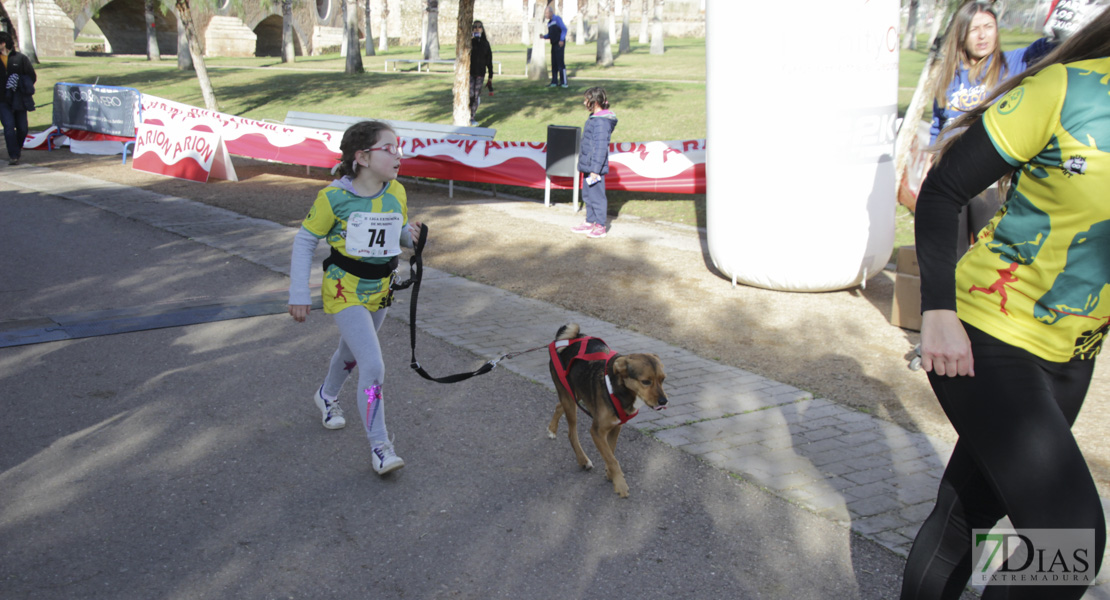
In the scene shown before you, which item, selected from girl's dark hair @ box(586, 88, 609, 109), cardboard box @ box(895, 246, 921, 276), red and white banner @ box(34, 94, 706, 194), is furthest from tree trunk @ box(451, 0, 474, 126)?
cardboard box @ box(895, 246, 921, 276)

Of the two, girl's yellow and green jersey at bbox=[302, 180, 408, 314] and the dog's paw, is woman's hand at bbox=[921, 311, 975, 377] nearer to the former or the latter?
the dog's paw

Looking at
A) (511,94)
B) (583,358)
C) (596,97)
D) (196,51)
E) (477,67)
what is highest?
(196,51)

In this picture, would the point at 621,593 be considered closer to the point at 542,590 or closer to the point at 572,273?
the point at 542,590

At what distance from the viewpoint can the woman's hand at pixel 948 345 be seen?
223 cm

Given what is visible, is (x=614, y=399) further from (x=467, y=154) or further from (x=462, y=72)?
(x=462, y=72)

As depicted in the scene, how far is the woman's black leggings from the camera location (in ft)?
6.96

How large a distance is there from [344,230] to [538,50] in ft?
85.4

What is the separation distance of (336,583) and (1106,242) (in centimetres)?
282

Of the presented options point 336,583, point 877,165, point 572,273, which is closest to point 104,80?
point 572,273

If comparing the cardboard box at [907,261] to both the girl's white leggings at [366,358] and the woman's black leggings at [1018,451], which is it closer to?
the girl's white leggings at [366,358]

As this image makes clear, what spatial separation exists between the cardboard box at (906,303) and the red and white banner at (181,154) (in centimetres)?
1154

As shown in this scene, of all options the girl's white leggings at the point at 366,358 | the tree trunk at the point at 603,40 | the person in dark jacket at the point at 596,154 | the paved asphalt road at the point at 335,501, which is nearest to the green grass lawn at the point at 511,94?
the tree trunk at the point at 603,40

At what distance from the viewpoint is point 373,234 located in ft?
14.0

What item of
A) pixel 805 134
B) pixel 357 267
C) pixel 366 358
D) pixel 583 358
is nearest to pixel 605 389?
pixel 583 358
